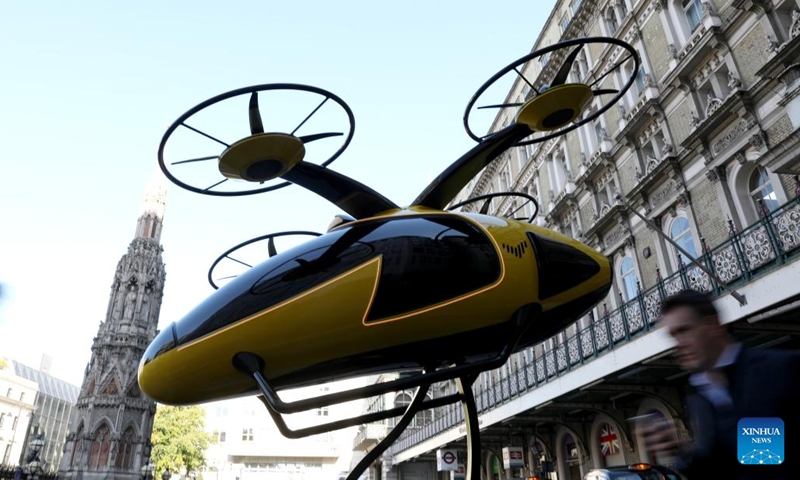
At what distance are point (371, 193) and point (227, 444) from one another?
82503 mm

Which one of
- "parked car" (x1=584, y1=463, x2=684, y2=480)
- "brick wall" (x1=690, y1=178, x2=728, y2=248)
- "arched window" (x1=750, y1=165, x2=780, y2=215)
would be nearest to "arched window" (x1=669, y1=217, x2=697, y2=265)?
"brick wall" (x1=690, y1=178, x2=728, y2=248)

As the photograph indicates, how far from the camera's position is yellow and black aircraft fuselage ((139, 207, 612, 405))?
3.27 m

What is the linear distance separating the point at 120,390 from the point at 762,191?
5137 centimetres

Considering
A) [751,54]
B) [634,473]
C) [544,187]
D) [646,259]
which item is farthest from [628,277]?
[634,473]

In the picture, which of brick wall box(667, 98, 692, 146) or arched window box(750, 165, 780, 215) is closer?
arched window box(750, 165, 780, 215)

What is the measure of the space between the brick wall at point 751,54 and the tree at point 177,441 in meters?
56.4

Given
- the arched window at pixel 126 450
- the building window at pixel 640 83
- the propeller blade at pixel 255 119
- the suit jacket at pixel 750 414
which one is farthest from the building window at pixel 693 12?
the arched window at pixel 126 450

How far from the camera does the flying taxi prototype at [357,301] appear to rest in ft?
10.7

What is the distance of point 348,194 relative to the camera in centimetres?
398

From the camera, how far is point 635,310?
15617 mm

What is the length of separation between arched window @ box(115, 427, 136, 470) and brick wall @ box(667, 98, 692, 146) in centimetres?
4955

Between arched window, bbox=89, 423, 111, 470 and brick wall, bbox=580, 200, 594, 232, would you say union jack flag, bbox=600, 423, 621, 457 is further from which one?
arched window, bbox=89, 423, 111, 470

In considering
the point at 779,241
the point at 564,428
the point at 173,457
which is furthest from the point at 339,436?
the point at 779,241

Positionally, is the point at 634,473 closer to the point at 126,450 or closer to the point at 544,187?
the point at 544,187
